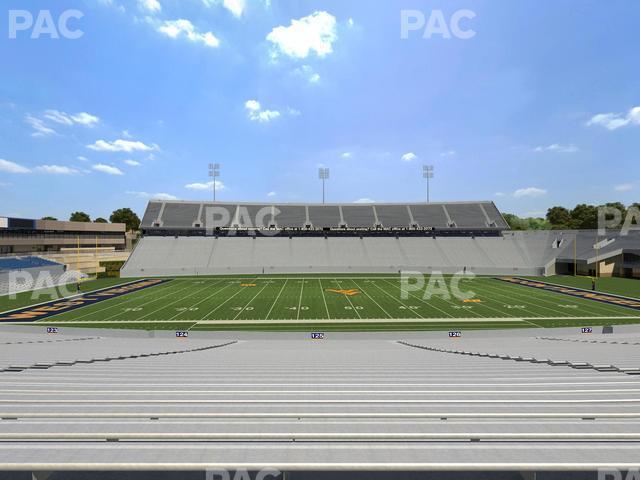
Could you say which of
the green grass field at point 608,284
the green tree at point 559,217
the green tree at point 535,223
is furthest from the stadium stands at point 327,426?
the green tree at point 535,223

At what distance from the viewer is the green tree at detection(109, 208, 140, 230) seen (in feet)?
366

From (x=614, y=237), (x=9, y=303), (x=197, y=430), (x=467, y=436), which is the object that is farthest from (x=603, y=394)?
(x=614, y=237)

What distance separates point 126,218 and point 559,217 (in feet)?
475

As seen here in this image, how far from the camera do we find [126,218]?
112 meters

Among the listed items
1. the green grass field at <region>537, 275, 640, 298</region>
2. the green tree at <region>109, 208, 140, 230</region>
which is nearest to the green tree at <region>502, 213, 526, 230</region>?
the green grass field at <region>537, 275, 640, 298</region>

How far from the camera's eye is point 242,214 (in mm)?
68938

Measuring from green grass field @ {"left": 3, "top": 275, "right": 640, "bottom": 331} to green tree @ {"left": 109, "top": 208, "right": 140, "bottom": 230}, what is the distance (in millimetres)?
81626

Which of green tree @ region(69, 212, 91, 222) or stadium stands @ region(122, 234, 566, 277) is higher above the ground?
green tree @ region(69, 212, 91, 222)

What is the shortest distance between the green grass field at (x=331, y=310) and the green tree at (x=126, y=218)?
81.6m

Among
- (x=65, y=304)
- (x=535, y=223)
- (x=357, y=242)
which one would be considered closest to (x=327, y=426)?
(x=65, y=304)

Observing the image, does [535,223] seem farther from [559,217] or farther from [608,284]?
[608,284]

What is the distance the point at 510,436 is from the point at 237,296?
3307 centimetres

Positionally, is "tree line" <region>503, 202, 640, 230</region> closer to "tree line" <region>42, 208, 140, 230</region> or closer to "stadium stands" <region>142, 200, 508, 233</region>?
"stadium stands" <region>142, 200, 508, 233</region>

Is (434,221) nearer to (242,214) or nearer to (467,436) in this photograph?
(242,214)
